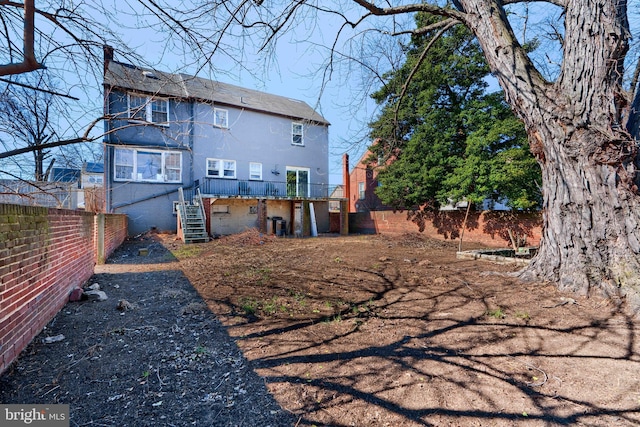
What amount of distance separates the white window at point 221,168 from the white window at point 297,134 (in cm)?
399

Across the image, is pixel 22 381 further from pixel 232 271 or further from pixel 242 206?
pixel 242 206

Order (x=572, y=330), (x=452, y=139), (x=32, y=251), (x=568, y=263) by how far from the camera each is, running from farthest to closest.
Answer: (x=452, y=139)
(x=568, y=263)
(x=572, y=330)
(x=32, y=251)

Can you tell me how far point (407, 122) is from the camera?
13.5 m

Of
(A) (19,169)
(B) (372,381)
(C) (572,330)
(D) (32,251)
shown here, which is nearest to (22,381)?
(D) (32,251)

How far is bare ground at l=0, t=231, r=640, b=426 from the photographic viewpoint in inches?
76.0

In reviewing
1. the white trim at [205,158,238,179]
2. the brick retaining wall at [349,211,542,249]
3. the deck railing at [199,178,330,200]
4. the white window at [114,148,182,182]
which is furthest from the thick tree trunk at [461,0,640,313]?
the white window at [114,148,182,182]

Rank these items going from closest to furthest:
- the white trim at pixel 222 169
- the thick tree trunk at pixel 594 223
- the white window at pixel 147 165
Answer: the thick tree trunk at pixel 594 223 < the white window at pixel 147 165 < the white trim at pixel 222 169

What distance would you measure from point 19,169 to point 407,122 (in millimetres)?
13133

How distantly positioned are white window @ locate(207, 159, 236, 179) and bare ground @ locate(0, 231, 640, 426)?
36.3 ft

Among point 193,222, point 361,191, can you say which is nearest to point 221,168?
point 193,222

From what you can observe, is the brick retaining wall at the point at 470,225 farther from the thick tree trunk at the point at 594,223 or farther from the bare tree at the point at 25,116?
the bare tree at the point at 25,116

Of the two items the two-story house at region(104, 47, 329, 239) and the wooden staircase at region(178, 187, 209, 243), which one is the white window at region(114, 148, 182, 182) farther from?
the wooden staircase at region(178, 187, 209, 243)

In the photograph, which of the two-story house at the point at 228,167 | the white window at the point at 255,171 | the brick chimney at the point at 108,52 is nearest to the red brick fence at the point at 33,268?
the brick chimney at the point at 108,52

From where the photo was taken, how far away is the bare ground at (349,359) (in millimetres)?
1930
